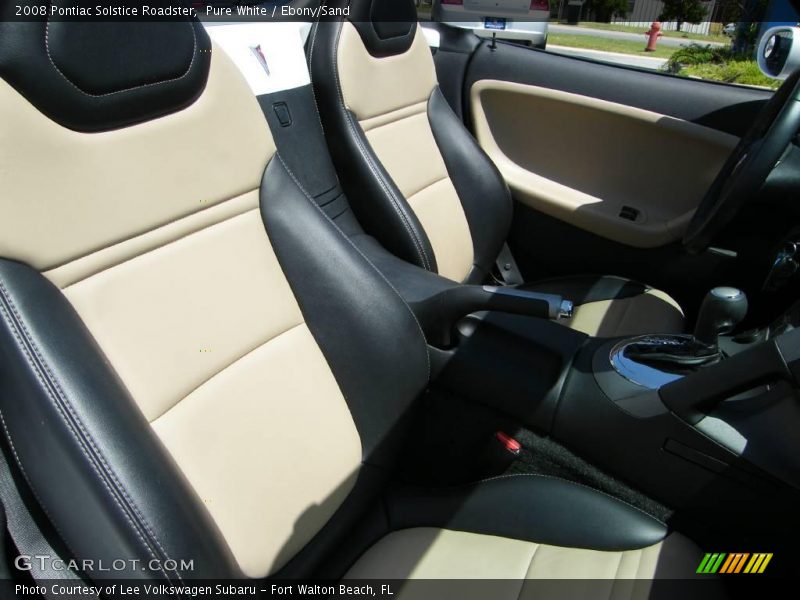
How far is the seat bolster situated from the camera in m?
0.97

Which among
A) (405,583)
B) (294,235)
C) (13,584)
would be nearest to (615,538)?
(405,583)

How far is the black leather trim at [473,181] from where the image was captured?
66.4 inches

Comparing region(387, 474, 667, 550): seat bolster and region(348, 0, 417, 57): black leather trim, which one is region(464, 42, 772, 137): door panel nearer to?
region(348, 0, 417, 57): black leather trim

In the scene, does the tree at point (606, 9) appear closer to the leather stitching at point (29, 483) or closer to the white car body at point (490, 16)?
the white car body at point (490, 16)

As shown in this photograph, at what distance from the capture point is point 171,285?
2.71ft

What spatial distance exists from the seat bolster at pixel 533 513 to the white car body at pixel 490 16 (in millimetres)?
1518

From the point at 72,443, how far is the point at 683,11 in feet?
51.7

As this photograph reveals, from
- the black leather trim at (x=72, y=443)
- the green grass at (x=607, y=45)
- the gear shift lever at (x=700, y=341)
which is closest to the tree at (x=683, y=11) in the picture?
the green grass at (x=607, y=45)

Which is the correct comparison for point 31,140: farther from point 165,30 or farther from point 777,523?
point 777,523

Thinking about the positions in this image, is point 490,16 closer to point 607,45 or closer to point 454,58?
point 454,58

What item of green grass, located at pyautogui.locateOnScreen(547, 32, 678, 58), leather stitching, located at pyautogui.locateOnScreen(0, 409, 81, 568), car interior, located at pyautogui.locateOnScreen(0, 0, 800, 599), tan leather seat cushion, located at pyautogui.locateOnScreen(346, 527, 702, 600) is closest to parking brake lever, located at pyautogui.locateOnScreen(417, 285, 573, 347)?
car interior, located at pyautogui.locateOnScreen(0, 0, 800, 599)

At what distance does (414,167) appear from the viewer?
158 centimetres

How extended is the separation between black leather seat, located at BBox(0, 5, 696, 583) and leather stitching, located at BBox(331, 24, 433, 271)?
0.40 meters

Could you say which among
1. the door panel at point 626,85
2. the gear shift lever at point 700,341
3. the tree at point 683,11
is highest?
the tree at point 683,11
